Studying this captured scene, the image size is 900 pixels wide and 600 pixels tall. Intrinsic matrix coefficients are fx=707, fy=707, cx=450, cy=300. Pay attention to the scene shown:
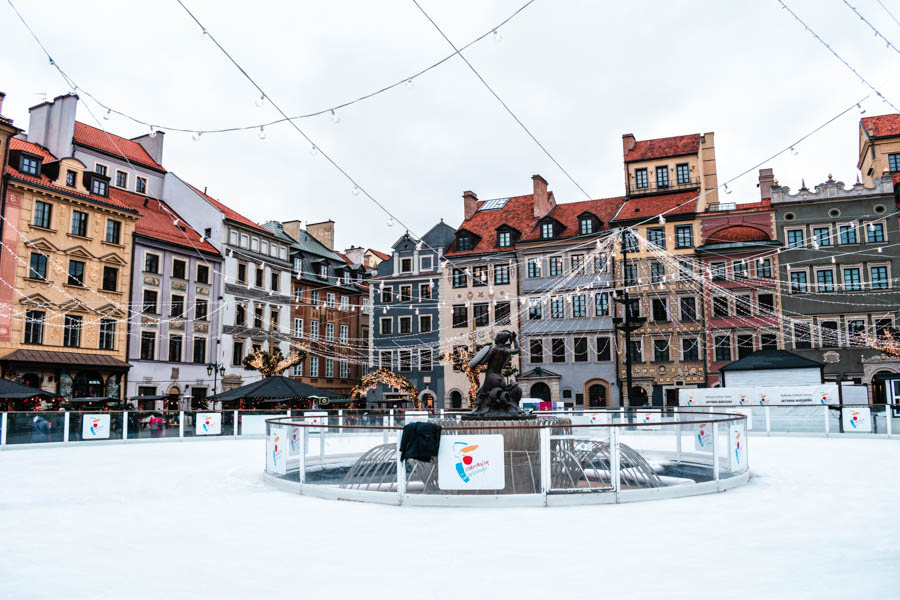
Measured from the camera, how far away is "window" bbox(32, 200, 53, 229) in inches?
1479

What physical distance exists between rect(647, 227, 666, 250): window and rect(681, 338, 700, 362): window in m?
6.88

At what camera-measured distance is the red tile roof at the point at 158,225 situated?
44625mm

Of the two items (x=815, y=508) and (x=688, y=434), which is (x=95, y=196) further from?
(x=815, y=508)

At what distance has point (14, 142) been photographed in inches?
1542

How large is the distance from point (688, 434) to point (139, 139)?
49.7 meters

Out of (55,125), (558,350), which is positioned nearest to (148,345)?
(55,125)

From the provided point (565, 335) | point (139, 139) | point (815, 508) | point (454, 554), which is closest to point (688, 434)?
point (815, 508)

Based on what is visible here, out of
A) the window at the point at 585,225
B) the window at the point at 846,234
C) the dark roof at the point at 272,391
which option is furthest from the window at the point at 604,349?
the dark roof at the point at 272,391

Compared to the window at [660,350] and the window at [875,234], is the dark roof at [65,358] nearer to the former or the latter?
the window at [660,350]

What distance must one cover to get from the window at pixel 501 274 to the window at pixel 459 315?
10.5 feet

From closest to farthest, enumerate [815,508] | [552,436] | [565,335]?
[815,508], [552,436], [565,335]

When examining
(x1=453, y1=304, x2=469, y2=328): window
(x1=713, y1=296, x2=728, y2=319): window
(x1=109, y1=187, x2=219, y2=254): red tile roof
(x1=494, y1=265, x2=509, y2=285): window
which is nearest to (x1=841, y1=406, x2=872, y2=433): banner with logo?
(x1=713, y1=296, x2=728, y2=319): window

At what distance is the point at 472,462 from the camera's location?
10953mm

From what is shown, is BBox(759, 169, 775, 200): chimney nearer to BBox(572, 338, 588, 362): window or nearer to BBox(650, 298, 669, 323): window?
BBox(650, 298, 669, 323): window
